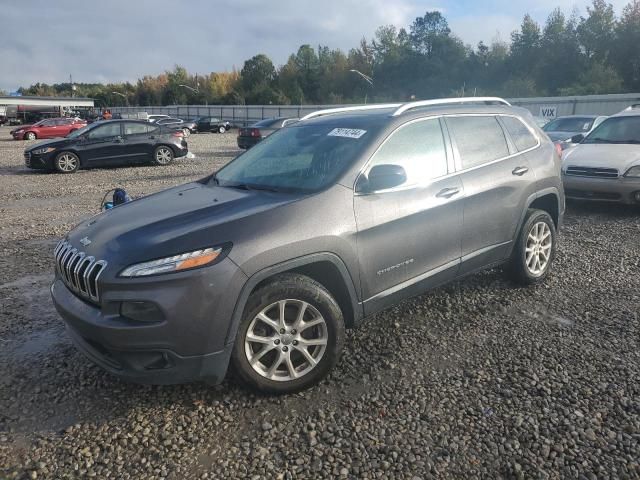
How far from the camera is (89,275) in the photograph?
2.89m

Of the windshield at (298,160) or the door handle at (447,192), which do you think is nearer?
the windshield at (298,160)

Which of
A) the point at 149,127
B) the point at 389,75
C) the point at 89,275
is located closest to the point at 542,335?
the point at 89,275

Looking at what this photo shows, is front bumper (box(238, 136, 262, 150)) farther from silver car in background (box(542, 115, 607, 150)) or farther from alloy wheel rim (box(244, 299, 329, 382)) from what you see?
alloy wheel rim (box(244, 299, 329, 382))

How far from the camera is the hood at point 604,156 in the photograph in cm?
778

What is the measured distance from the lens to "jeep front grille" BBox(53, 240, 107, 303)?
9.42 ft

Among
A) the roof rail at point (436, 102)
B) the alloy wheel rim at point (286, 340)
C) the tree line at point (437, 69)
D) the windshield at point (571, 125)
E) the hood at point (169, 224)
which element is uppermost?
the tree line at point (437, 69)

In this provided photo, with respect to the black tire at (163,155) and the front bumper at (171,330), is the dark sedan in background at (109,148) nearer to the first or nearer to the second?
the black tire at (163,155)

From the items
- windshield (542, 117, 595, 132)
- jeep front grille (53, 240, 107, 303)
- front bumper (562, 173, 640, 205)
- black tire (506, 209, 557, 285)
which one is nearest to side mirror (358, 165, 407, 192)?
jeep front grille (53, 240, 107, 303)

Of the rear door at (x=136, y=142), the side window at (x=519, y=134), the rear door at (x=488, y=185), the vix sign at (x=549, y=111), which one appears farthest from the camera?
the vix sign at (x=549, y=111)

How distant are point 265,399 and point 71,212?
23.8ft

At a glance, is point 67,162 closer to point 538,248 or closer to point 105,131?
point 105,131

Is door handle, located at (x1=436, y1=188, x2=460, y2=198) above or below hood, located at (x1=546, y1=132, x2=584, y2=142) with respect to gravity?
below

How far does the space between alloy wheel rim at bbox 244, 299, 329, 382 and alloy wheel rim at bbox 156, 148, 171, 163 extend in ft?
46.0

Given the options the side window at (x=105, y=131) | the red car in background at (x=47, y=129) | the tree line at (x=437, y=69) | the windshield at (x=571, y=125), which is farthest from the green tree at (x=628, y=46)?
the side window at (x=105, y=131)
